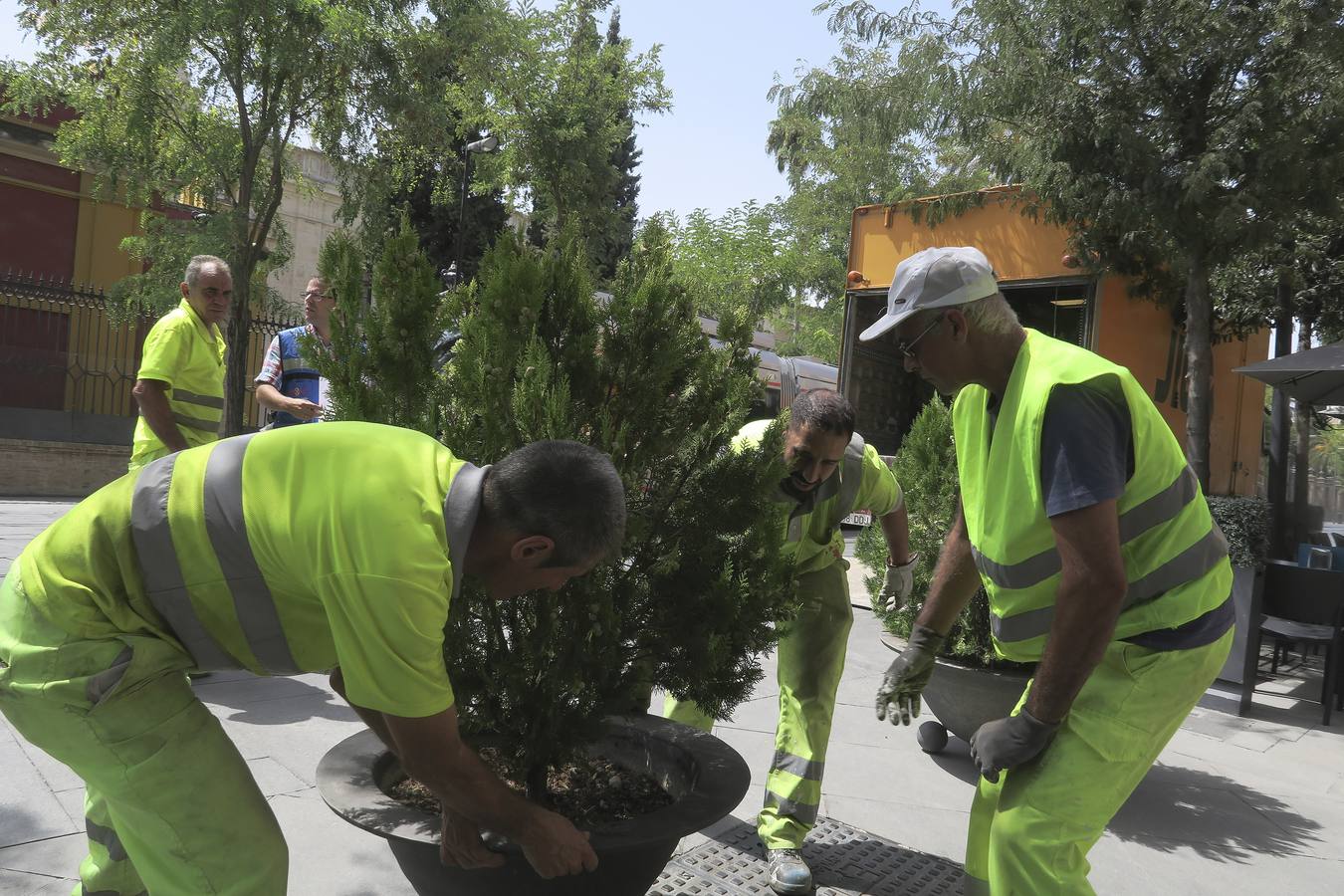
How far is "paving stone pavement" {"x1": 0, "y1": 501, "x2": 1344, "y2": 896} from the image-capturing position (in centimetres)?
295

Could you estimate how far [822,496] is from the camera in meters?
3.41

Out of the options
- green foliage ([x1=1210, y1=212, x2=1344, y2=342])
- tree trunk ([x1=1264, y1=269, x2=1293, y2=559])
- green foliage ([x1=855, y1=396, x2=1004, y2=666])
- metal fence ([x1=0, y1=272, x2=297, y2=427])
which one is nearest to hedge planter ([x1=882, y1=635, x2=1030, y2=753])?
green foliage ([x1=855, y1=396, x2=1004, y2=666])

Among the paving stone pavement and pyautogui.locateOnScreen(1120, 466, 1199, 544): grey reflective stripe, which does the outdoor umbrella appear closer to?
the paving stone pavement

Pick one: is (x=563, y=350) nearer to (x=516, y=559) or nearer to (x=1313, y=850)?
(x=516, y=559)

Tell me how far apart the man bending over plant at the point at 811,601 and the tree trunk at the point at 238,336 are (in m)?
10.0

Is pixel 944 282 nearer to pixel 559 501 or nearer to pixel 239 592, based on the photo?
pixel 559 501

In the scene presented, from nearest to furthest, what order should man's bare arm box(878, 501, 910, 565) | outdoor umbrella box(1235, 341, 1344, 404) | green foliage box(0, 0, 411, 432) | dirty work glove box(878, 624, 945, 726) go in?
dirty work glove box(878, 624, 945, 726) → man's bare arm box(878, 501, 910, 565) → outdoor umbrella box(1235, 341, 1344, 404) → green foliage box(0, 0, 411, 432)

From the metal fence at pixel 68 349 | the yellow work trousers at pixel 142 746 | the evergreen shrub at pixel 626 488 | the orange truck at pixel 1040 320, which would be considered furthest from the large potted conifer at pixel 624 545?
the metal fence at pixel 68 349

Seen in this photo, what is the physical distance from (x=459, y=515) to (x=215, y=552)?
46cm

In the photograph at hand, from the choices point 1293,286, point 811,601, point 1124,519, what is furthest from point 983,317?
point 1293,286

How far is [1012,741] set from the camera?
2004mm

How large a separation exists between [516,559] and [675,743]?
3.65 ft

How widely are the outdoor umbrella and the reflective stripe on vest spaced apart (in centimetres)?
667

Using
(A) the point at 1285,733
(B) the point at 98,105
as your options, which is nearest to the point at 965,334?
(A) the point at 1285,733
